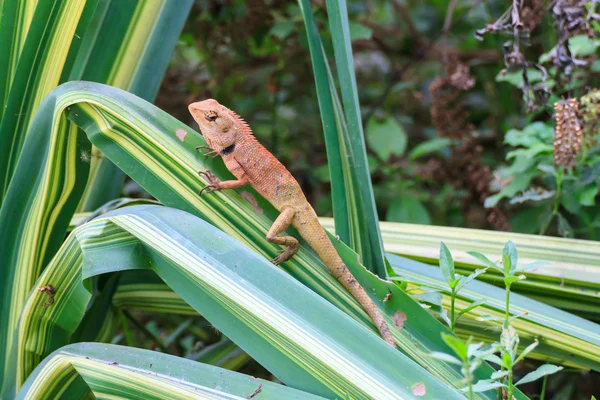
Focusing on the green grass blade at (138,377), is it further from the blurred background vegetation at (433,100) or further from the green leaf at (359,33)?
the green leaf at (359,33)

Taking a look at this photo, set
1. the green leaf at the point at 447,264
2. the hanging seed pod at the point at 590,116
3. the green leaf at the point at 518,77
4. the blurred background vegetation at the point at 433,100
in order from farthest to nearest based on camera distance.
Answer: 1. the green leaf at the point at 518,77
2. the blurred background vegetation at the point at 433,100
3. the hanging seed pod at the point at 590,116
4. the green leaf at the point at 447,264

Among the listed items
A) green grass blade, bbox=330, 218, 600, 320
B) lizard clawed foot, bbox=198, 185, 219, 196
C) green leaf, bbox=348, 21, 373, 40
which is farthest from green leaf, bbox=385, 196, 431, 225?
lizard clawed foot, bbox=198, 185, 219, 196

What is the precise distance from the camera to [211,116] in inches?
83.5

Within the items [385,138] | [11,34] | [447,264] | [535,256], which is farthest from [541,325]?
[385,138]

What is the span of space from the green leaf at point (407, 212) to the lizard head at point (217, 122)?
1.55 metres

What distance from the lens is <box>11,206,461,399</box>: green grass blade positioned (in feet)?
4.03

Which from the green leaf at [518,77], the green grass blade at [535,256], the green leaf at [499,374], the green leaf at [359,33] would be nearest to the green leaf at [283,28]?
the green leaf at [359,33]

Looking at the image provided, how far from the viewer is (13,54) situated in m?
1.92

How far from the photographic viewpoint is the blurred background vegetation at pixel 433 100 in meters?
2.68

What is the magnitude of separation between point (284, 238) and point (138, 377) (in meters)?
0.59

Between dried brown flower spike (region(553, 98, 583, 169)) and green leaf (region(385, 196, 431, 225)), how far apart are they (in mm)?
1111

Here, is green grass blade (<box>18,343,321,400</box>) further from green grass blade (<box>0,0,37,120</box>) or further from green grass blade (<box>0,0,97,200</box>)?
green grass blade (<box>0,0,37,120</box>)

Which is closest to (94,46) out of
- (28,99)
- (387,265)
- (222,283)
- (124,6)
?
(124,6)

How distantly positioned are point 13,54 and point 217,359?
4.23 feet
